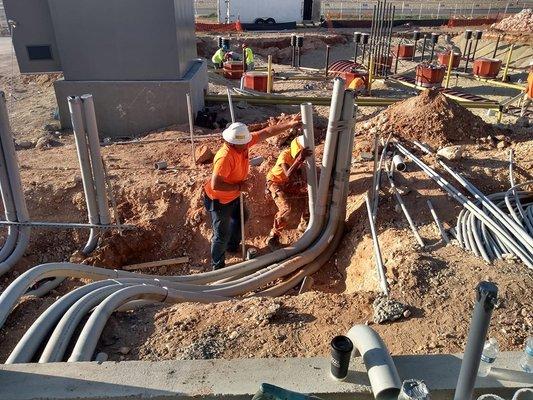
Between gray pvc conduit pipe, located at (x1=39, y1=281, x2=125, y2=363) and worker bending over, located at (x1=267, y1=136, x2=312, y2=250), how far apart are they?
126 inches

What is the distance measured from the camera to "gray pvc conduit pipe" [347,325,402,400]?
2.45 meters

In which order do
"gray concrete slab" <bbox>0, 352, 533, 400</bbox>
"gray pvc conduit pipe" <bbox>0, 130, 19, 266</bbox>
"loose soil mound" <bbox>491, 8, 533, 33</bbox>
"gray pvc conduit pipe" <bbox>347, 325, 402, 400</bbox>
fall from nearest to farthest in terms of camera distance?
"gray pvc conduit pipe" <bbox>347, 325, 402, 400</bbox>, "gray concrete slab" <bbox>0, 352, 533, 400</bbox>, "gray pvc conduit pipe" <bbox>0, 130, 19, 266</bbox>, "loose soil mound" <bbox>491, 8, 533, 33</bbox>

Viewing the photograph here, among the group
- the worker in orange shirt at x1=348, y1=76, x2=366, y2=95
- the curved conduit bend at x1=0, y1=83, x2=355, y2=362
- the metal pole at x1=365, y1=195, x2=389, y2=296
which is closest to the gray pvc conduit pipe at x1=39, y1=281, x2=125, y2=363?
the curved conduit bend at x1=0, y1=83, x2=355, y2=362

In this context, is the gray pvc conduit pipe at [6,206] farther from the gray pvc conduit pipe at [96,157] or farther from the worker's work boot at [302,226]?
the worker's work boot at [302,226]

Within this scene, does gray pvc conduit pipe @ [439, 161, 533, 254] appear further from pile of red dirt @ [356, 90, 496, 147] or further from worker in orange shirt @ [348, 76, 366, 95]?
worker in orange shirt @ [348, 76, 366, 95]

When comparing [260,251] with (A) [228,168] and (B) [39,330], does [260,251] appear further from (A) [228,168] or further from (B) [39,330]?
(B) [39,330]

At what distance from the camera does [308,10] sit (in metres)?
32.8

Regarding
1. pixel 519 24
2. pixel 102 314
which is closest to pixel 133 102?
pixel 102 314

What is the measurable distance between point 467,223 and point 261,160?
11.9 feet

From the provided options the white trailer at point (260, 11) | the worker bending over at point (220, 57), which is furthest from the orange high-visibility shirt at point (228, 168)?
the white trailer at point (260, 11)

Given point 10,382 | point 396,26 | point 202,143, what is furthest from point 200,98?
point 396,26

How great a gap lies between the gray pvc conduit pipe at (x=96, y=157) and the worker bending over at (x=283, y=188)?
2395mm

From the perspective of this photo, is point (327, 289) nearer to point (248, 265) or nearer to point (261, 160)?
point (248, 265)

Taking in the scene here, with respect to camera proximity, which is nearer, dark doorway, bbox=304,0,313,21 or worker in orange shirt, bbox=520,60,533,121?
worker in orange shirt, bbox=520,60,533,121
